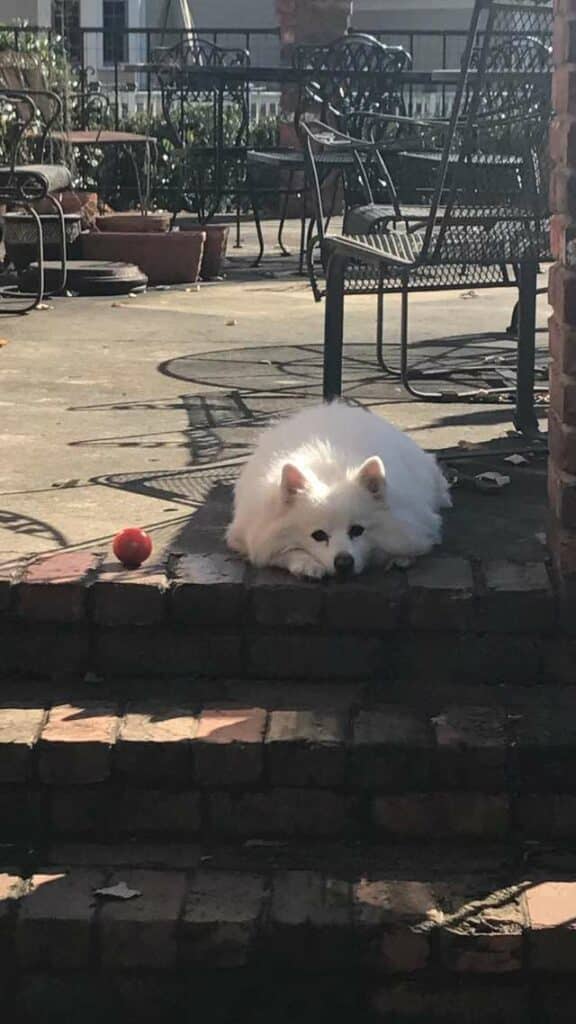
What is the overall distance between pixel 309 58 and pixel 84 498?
680cm

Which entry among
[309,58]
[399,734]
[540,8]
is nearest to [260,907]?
[399,734]

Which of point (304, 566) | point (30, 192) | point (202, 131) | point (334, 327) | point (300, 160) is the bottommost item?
point (304, 566)

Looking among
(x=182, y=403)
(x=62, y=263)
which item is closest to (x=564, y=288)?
(x=182, y=403)

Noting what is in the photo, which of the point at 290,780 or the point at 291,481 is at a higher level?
the point at 291,481

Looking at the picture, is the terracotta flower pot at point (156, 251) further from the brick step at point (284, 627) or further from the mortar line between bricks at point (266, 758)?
the mortar line between bricks at point (266, 758)

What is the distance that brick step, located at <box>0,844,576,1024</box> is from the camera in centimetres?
281

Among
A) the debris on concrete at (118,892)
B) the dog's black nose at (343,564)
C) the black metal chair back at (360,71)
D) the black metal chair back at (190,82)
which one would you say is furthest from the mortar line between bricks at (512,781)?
the black metal chair back at (190,82)

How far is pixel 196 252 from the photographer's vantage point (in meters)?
9.25

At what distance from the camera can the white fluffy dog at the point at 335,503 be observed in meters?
3.53

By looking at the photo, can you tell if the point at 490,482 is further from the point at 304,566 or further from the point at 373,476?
the point at 304,566

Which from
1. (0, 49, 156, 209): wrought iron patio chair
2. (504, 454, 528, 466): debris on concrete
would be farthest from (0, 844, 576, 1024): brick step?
(0, 49, 156, 209): wrought iron patio chair

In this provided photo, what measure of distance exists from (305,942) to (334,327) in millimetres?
2361

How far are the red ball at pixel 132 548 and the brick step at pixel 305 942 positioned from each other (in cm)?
77

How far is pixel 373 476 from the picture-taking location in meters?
3.70
